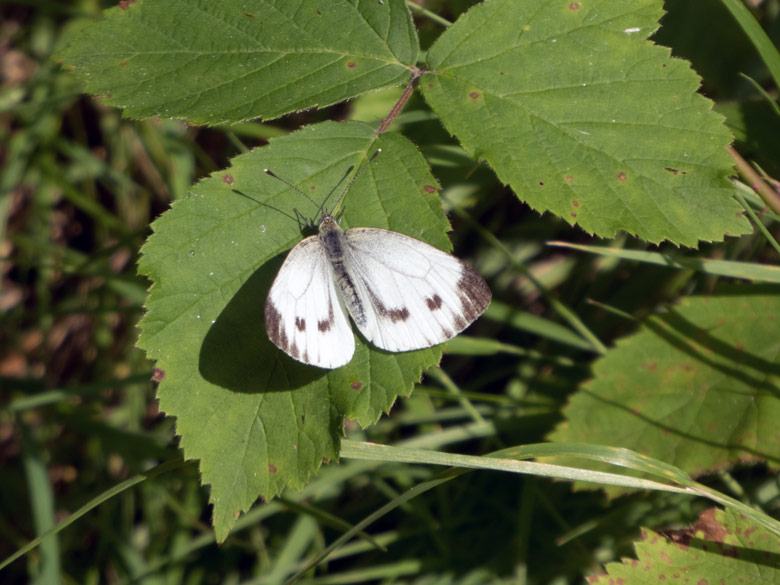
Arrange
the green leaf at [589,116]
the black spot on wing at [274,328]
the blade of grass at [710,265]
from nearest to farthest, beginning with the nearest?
1. the black spot on wing at [274,328]
2. the green leaf at [589,116]
3. the blade of grass at [710,265]

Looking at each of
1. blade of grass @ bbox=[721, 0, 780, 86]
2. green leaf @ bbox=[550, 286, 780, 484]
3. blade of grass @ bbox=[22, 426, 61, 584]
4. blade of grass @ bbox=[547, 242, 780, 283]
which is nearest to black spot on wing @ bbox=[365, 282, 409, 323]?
blade of grass @ bbox=[547, 242, 780, 283]

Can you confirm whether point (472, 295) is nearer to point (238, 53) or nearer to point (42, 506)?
point (238, 53)

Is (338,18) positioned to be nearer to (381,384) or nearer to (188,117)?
(188,117)

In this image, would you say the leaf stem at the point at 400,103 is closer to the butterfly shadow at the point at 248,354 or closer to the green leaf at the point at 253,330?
the green leaf at the point at 253,330

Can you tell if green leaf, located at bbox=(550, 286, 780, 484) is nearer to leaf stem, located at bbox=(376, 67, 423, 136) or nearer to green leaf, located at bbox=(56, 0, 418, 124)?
leaf stem, located at bbox=(376, 67, 423, 136)

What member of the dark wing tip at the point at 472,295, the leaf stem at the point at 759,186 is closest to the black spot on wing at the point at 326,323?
the dark wing tip at the point at 472,295

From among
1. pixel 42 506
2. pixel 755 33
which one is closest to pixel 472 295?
pixel 755 33

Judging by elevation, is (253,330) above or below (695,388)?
above
